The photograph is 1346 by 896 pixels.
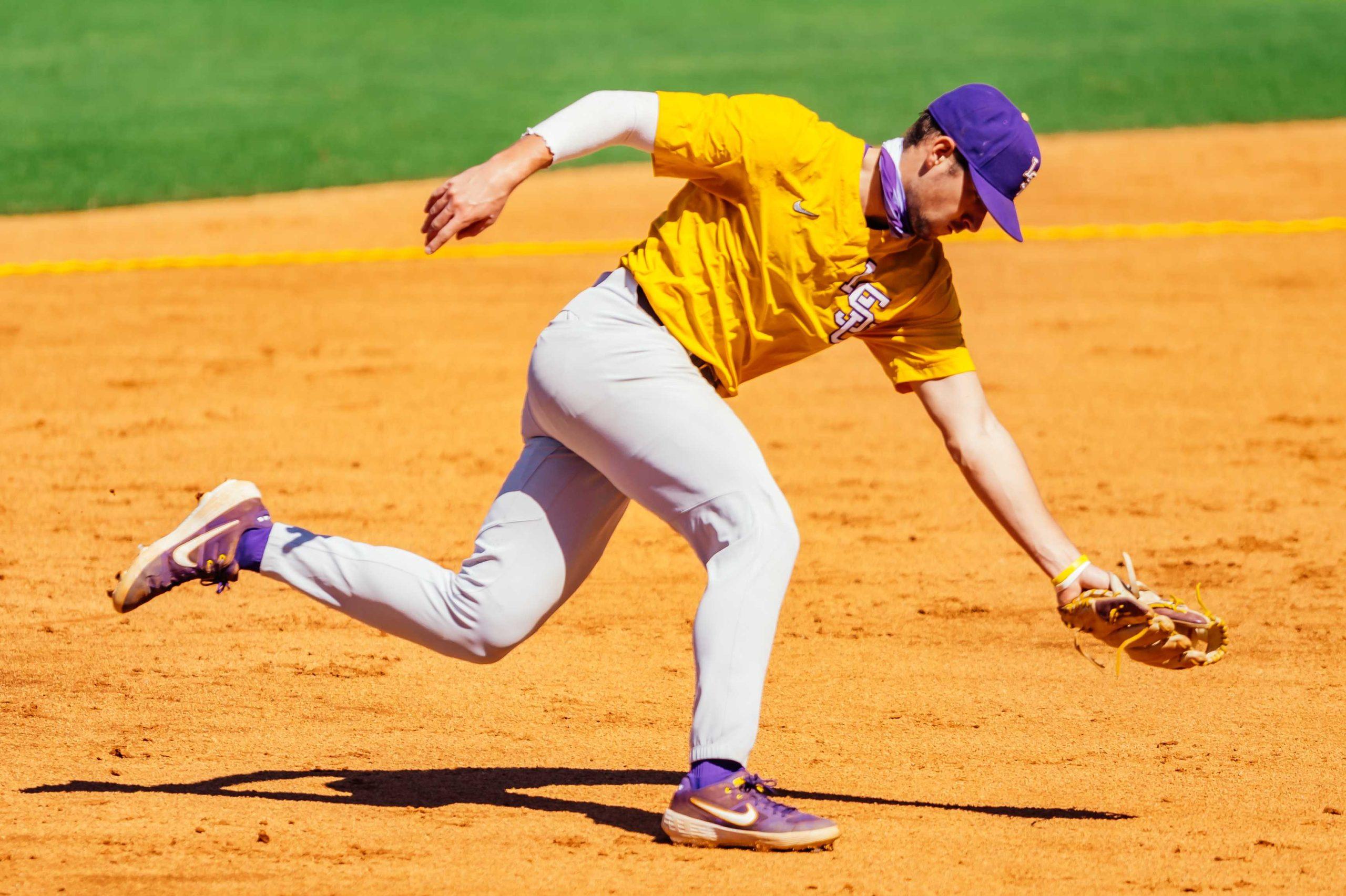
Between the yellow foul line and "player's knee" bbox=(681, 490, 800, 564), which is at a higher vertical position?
the yellow foul line

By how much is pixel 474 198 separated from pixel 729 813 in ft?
4.87

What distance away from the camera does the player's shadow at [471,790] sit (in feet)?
13.8

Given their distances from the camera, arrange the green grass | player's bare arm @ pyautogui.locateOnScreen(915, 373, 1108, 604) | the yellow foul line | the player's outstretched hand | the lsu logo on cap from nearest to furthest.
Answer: the player's outstretched hand < the lsu logo on cap < player's bare arm @ pyautogui.locateOnScreen(915, 373, 1108, 604) < the yellow foul line < the green grass

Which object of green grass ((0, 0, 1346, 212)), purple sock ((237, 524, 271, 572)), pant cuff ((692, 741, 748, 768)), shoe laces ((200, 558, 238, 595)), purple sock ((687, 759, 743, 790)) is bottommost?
purple sock ((687, 759, 743, 790))

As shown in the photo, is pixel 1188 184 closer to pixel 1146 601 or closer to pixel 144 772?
pixel 1146 601

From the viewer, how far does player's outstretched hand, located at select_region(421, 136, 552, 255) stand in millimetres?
3602

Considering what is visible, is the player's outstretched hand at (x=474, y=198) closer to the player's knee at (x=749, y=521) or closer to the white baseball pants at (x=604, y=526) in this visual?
the white baseball pants at (x=604, y=526)

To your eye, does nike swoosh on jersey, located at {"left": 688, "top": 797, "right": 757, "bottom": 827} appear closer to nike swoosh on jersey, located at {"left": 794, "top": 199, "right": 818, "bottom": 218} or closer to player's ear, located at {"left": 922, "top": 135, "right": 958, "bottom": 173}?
nike swoosh on jersey, located at {"left": 794, "top": 199, "right": 818, "bottom": 218}

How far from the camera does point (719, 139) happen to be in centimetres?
381

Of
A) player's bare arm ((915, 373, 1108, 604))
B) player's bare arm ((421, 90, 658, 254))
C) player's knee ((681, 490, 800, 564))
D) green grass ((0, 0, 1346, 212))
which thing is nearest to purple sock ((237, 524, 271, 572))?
player's bare arm ((421, 90, 658, 254))

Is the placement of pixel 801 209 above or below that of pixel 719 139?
below

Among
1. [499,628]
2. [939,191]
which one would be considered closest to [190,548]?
[499,628]

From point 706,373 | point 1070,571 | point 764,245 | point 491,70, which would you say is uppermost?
point 491,70

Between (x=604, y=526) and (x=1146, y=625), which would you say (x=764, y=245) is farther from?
(x=1146, y=625)
